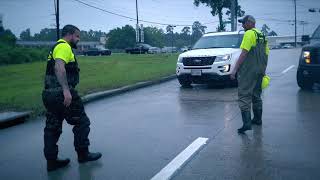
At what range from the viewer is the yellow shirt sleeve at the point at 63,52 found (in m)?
4.73

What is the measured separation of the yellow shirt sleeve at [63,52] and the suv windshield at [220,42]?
911 cm

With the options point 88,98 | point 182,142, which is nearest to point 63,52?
point 182,142

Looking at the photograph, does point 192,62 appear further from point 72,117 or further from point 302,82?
point 72,117

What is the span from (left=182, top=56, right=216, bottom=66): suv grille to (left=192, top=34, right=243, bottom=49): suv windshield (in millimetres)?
1304

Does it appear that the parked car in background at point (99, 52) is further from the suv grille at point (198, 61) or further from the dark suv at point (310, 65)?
the dark suv at point (310, 65)

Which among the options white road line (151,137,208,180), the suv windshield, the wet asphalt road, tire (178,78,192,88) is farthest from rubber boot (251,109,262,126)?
the suv windshield

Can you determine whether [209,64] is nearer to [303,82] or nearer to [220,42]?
[220,42]

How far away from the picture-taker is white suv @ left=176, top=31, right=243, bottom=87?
481 inches

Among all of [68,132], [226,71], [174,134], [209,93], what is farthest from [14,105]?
[226,71]

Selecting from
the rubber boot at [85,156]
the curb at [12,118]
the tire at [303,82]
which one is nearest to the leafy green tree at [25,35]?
the tire at [303,82]

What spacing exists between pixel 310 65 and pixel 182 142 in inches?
241

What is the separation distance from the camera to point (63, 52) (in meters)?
4.75

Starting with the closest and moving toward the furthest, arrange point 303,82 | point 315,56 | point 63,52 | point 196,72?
point 63,52
point 315,56
point 303,82
point 196,72

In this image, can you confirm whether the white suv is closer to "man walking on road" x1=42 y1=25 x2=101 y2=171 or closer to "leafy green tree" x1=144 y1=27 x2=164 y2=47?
"man walking on road" x1=42 y1=25 x2=101 y2=171
